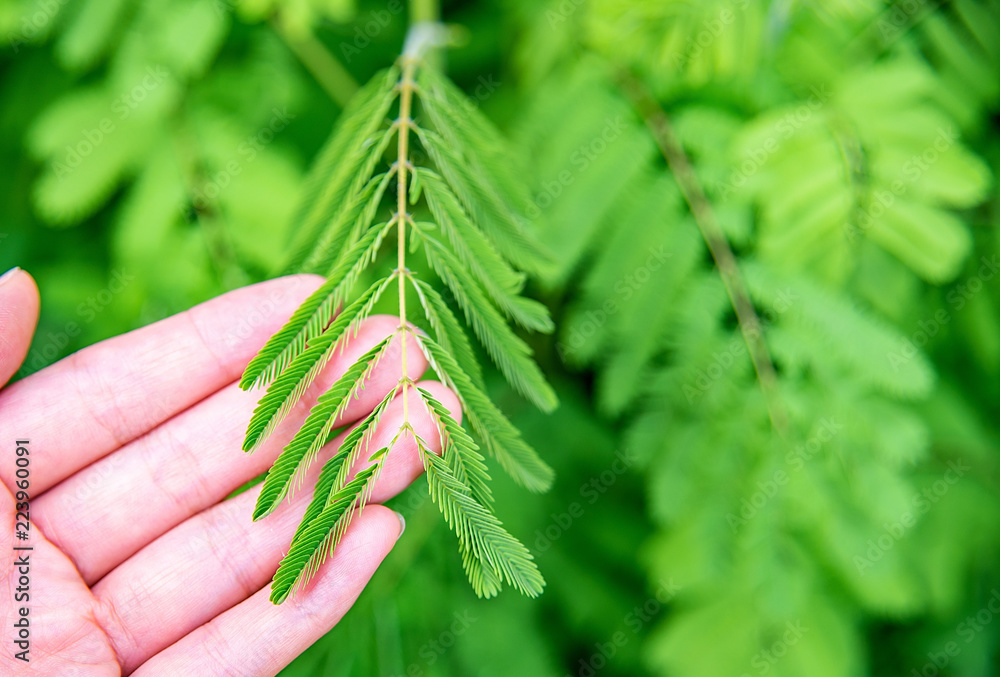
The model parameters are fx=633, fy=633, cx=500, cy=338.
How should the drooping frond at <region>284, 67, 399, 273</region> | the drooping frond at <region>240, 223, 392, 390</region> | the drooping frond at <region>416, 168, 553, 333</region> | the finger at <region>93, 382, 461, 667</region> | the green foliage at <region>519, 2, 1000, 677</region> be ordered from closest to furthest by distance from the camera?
1. the drooping frond at <region>240, 223, 392, 390</region>
2. the drooping frond at <region>416, 168, 553, 333</region>
3. the drooping frond at <region>284, 67, 399, 273</region>
4. the finger at <region>93, 382, 461, 667</region>
5. the green foliage at <region>519, 2, 1000, 677</region>

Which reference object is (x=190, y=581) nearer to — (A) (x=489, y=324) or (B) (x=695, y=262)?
(A) (x=489, y=324)

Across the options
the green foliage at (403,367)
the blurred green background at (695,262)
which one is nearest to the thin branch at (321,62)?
the blurred green background at (695,262)

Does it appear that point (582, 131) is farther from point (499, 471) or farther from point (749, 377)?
point (499, 471)

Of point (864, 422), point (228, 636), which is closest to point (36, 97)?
point (228, 636)

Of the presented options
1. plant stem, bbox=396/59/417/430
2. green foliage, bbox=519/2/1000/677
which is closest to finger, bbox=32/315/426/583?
plant stem, bbox=396/59/417/430

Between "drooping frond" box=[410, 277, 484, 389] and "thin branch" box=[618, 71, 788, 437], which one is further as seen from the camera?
"thin branch" box=[618, 71, 788, 437]

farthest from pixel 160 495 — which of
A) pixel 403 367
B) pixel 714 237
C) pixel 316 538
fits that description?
pixel 714 237

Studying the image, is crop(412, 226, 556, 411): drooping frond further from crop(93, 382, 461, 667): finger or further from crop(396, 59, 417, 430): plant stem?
crop(93, 382, 461, 667): finger
